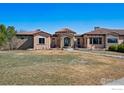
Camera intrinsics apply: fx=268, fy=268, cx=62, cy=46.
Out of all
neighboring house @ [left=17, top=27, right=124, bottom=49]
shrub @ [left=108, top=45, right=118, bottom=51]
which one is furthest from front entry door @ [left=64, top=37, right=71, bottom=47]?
shrub @ [left=108, top=45, right=118, bottom=51]

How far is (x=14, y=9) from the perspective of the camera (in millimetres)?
15602

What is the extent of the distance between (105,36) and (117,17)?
30.5 ft

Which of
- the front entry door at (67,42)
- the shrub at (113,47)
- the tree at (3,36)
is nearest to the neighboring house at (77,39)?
the front entry door at (67,42)

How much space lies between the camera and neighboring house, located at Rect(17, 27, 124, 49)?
2408 cm

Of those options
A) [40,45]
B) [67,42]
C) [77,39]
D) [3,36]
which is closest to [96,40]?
[77,39]

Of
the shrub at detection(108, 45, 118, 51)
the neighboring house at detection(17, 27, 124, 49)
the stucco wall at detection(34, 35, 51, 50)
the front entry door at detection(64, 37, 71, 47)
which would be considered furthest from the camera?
the stucco wall at detection(34, 35, 51, 50)

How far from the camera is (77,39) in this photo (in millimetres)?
25281

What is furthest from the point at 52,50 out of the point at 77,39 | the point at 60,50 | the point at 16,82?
the point at 16,82

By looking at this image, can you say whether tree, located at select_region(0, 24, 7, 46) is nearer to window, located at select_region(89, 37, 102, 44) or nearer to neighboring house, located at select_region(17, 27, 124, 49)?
neighboring house, located at select_region(17, 27, 124, 49)

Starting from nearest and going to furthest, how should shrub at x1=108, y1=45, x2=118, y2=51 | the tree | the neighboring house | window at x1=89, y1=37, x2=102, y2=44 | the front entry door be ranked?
shrub at x1=108, y1=45, x2=118, y2=51
the neighboring house
window at x1=89, y1=37, x2=102, y2=44
the tree
the front entry door

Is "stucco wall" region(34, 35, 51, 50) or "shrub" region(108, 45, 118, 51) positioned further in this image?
"stucco wall" region(34, 35, 51, 50)

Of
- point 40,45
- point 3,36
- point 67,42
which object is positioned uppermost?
point 3,36

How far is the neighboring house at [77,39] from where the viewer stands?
948 inches

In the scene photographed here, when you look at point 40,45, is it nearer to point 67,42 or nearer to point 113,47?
point 67,42
